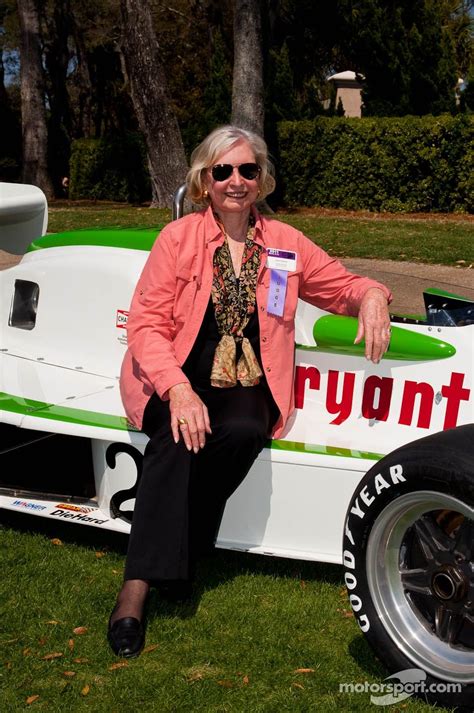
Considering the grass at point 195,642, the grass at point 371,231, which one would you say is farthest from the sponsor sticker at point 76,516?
the grass at point 371,231

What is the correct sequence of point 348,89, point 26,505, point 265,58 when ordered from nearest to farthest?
1. point 26,505
2. point 265,58
3. point 348,89

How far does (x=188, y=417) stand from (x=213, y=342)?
418mm

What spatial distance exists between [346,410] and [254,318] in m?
0.49

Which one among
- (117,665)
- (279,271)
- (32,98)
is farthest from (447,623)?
(32,98)

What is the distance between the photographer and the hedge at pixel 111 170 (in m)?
23.3

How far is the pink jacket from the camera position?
3133mm

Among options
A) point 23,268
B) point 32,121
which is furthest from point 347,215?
point 23,268

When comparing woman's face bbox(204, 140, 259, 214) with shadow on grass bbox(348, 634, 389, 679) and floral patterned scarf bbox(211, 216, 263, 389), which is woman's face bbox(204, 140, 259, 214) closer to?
floral patterned scarf bbox(211, 216, 263, 389)

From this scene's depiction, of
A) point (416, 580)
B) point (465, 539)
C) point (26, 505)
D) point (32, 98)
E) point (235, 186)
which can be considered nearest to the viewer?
point (465, 539)

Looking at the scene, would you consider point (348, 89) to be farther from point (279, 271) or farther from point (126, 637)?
point (126, 637)

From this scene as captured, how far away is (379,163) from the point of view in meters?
17.0

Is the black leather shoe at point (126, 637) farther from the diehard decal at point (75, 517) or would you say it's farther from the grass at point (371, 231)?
the grass at point (371, 231)

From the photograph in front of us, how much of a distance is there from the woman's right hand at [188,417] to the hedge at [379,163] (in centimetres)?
1425

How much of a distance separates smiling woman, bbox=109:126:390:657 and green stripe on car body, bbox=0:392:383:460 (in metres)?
0.13
